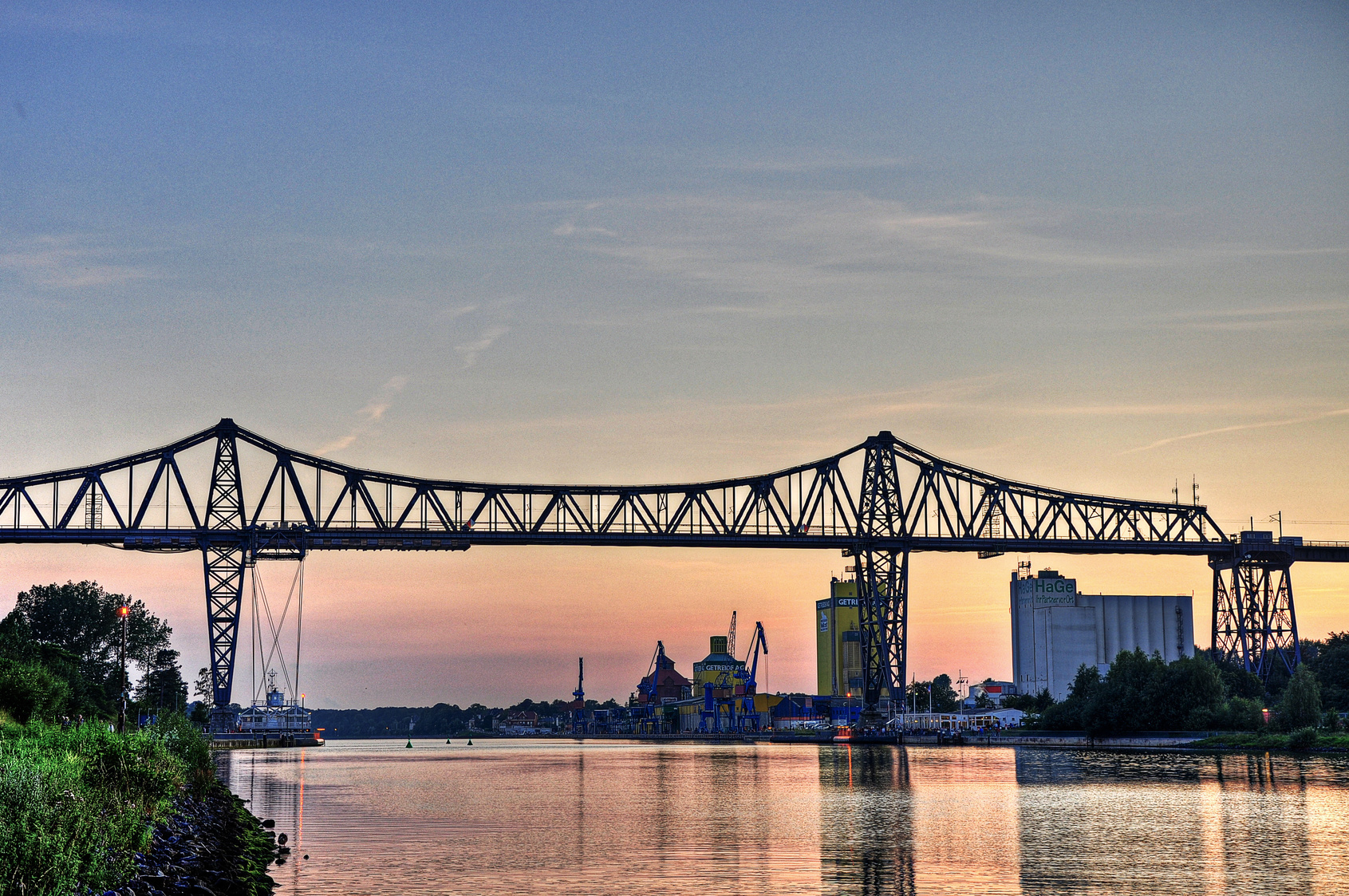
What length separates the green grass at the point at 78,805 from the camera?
19.7m

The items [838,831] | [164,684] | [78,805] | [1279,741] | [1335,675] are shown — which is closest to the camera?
[78,805]

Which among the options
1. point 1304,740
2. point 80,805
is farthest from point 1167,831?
point 1304,740

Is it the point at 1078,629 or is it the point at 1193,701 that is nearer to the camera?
the point at 1193,701

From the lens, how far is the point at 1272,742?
96562 mm

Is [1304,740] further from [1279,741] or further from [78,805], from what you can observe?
[78,805]

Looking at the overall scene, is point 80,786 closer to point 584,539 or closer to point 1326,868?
Result: point 1326,868

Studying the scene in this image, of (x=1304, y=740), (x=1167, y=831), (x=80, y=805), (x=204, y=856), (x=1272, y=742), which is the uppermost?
(x=80, y=805)

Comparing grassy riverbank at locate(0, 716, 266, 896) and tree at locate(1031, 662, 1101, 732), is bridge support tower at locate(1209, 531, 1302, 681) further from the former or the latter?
grassy riverbank at locate(0, 716, 266, 896)

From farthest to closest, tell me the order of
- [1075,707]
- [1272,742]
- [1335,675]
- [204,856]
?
1. [1335,675]
2. [1075,707]
3. [1272,742]
4. [204,856]

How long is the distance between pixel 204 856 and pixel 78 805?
7630mm

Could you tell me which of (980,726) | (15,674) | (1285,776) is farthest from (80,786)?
(980,726)

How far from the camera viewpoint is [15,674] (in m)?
53.0

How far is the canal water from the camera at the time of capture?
3198 cm

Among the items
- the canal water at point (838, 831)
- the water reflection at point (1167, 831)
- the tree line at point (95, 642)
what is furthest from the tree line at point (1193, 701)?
the tree line at point (95, 642)
